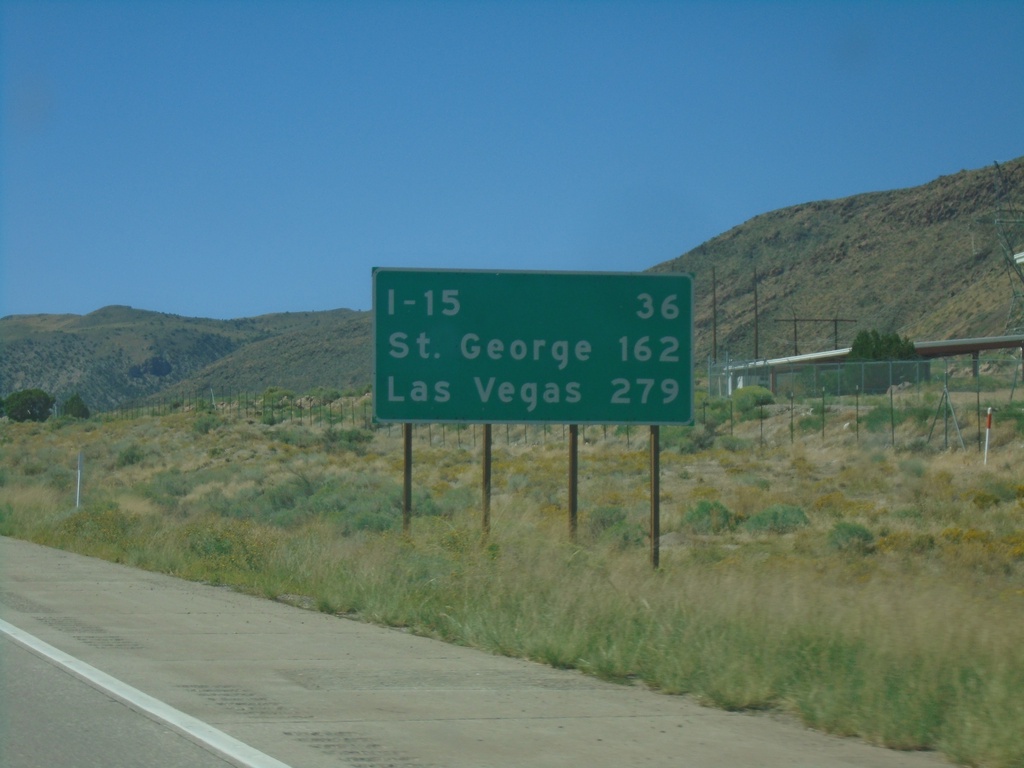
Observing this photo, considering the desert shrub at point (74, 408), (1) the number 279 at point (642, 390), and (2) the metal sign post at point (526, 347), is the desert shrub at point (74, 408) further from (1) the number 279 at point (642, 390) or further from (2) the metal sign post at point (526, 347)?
(1) the number 279 at point (642, 390)

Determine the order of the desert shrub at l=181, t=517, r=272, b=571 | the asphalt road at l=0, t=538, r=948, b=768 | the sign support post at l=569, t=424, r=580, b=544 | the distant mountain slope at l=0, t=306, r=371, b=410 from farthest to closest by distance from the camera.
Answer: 1. the distant mountain slope at l=0, t=306, r=371, b=410
2. the desert shrub at l=181, t=517, r=272, b=571
3. the sign support post at l=569, t=424, r=580, b=544
4. the asphalt road at l=0, t=538, r=948, b=768

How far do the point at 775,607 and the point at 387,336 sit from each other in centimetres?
683

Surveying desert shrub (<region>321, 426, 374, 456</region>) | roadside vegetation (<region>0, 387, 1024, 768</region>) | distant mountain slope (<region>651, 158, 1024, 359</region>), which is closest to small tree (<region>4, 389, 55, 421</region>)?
roadside vegetation (<region>0, 387, 1024, 768</region>)

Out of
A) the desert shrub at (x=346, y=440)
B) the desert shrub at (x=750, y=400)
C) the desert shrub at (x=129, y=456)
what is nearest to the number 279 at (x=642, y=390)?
the desert shrub at (x=750, y=400)

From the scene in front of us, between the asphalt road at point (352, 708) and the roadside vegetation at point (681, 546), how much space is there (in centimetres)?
48

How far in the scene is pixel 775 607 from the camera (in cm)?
1067

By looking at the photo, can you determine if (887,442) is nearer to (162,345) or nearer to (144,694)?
(144,694)

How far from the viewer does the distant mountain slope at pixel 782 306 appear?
97500 mm

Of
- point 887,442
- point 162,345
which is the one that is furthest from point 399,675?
point 162,345

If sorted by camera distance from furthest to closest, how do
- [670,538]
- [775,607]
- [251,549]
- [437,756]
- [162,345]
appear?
[162,345] < [670,538] < [251,549] < [775,607] < [437,756]

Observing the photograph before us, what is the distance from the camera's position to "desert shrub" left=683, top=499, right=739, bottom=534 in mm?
27125

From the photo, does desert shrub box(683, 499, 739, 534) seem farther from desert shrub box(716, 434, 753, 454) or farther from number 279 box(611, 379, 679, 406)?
desert shrub box(716, 434, 753, 454)

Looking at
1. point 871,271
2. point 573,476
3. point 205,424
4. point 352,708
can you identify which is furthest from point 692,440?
point 871,271

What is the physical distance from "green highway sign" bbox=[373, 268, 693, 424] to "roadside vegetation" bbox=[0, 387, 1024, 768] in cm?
171
